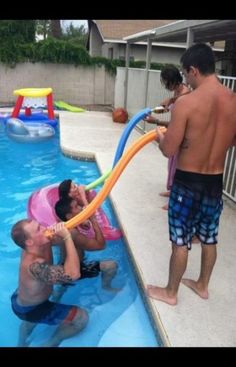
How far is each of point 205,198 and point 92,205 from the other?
1064 millimetres

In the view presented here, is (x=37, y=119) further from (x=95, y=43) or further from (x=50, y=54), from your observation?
(x=95, y=43)

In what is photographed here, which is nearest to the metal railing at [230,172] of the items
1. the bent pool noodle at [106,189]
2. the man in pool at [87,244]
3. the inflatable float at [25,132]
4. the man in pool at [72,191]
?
the bent pool noodle at [106,189]

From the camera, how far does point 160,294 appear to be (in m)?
3.09

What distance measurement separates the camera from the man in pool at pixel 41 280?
2812 millimetres

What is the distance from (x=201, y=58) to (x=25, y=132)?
7.69 m

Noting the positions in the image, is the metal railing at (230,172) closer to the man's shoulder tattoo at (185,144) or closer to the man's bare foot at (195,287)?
the man's bare foot at (195,287)

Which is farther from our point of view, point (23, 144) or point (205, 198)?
point (23, 144)

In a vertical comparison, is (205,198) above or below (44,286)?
above
